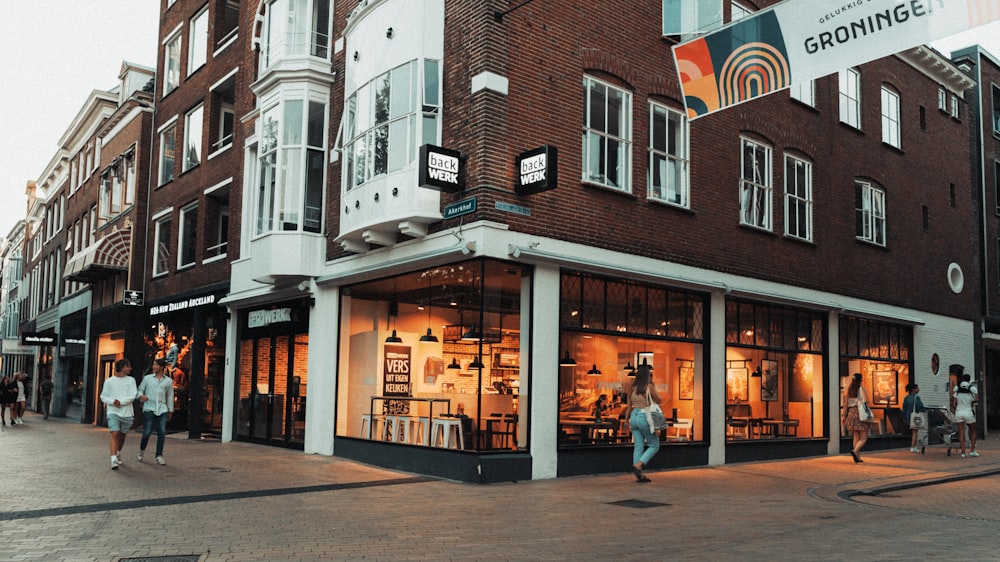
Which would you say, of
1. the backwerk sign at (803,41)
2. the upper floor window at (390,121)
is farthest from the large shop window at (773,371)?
the upper floor window at (390,121)

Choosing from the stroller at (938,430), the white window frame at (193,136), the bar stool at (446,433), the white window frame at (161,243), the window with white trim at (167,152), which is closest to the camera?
the bar stool at (446,433)

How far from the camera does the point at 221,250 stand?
21.8 metres

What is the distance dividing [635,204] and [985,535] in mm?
7655

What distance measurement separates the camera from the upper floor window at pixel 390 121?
45.0 feet

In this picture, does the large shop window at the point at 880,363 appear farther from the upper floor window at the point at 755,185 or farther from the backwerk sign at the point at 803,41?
the backwerk sign at the point at 803,41

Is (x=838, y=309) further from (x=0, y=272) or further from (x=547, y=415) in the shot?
(x=0, y=272)

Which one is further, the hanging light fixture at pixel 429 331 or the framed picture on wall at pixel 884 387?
the framed picture on wall at pixel 884 387

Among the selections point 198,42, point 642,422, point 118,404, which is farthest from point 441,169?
point 198,42

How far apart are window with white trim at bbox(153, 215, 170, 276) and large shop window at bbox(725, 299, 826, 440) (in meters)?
16.3

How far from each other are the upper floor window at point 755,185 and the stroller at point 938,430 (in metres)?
6.18

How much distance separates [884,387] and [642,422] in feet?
35.9

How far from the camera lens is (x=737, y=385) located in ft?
55.2

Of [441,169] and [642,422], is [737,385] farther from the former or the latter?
[441,169]

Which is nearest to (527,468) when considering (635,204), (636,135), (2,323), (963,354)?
(635,204)
